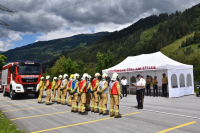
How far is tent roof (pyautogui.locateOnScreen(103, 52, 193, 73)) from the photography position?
16578mm

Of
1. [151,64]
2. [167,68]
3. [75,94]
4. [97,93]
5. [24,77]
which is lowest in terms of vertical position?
[75,94]

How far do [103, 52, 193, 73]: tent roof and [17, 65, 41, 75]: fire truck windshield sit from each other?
7.75 meters

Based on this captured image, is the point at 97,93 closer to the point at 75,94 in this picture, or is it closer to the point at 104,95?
the point at 104,95

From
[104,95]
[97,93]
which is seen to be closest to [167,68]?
[104,95]

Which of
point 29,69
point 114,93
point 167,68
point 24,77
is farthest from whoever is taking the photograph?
point 29,69

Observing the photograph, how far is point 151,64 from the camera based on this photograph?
58.3 ft

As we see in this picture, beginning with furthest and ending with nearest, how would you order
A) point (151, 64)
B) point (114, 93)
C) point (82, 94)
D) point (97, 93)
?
point (151, 64) → point (82, 94) → point (97, 93) → point (114, 93)

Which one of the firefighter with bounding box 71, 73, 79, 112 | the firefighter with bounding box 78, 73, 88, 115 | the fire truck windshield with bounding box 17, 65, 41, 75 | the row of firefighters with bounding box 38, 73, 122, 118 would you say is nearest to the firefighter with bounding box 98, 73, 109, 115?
the row of firefighters with bounding box 38, 73, 122, 118

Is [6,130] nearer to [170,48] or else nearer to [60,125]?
[60,125]

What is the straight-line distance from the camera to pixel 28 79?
16594 mm

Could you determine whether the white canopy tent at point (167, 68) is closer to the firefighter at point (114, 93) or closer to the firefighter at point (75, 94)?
the firefighter at point (114, 93)

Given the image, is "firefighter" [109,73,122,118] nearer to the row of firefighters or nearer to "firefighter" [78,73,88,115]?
the row of firefighters

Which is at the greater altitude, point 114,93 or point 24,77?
point 24,77

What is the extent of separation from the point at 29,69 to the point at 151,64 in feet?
35.9
